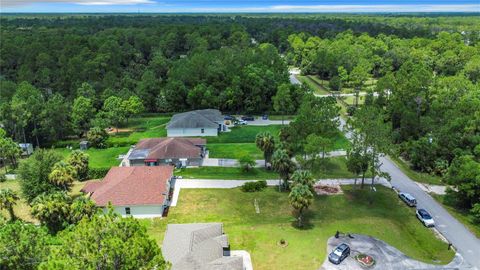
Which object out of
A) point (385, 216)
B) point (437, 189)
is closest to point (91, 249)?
point (385, 216)

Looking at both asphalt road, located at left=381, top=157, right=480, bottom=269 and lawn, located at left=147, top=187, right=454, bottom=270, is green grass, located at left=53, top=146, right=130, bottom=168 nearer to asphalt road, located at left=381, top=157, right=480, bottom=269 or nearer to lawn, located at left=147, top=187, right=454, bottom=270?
lawn, located at left=147, top=187, right=454, bottom=270

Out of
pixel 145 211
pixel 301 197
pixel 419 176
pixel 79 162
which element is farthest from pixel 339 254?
pixel 79 162

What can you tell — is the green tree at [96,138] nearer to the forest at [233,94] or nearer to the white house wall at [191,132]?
the forest at [233,94]

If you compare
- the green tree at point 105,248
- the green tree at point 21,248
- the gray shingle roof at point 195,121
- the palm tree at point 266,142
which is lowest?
the gray shingle roof at point 195,121

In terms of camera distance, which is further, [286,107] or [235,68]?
[235,68]

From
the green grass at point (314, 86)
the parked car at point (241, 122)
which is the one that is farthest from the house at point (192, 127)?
the green grass at point (314, 86)

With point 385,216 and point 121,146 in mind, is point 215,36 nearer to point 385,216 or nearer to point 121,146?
point 121,146

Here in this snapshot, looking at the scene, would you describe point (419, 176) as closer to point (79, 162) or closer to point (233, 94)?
point (233, 94)
